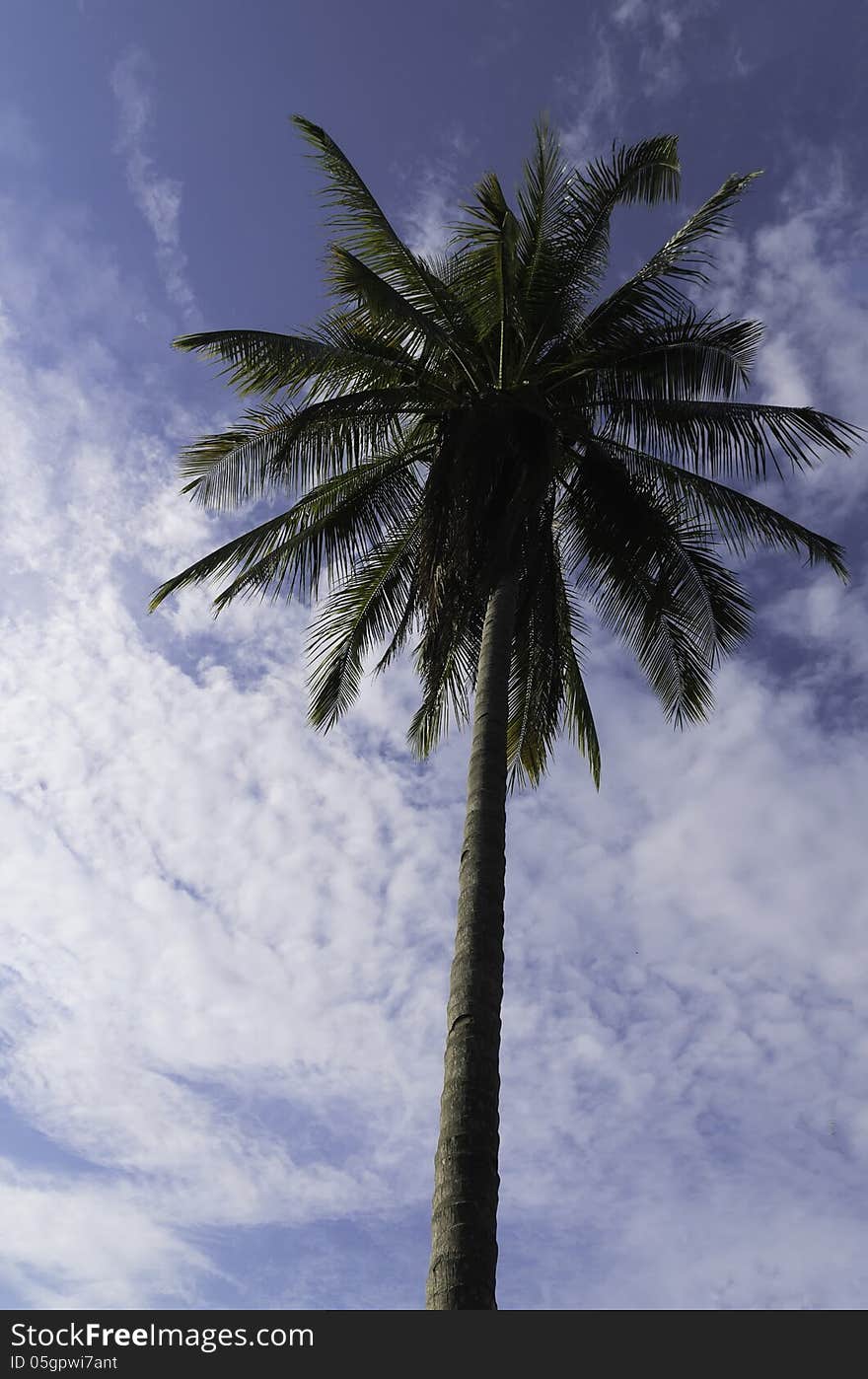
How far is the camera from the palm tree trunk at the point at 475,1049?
5.86 m

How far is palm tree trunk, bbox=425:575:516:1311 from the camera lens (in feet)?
19.2

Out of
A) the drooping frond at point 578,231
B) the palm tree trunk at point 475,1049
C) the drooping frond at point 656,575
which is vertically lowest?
the palm tree trunk at point 475,1049

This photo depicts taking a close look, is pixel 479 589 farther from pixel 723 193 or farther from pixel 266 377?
pixel 723 193

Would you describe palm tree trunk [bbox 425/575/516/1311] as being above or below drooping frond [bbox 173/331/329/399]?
below

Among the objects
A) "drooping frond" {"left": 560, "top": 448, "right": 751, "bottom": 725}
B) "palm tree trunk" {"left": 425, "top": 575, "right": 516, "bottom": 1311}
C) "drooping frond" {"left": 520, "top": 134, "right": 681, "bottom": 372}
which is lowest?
"palm tree trunk" {"left": 425, "top": 575, "right": 516, "bottom": 1311}

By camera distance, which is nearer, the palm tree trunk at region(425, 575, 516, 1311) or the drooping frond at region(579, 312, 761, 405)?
the palm tree trunk at region(425, 575, 516, 1311)

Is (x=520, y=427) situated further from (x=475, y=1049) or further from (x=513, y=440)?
(x=475, y=1049)

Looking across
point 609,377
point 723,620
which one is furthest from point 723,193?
point 723,620

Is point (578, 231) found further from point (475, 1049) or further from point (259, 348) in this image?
point (475, 1049)

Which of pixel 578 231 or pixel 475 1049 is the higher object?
pixel 578 231

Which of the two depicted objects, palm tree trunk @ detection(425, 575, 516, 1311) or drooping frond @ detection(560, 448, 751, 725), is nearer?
palm tree trunk @ detection(425, 575, 516, 1311)

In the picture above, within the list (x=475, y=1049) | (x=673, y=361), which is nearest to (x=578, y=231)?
(x=673, y=361)

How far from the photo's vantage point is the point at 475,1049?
6.77 metres

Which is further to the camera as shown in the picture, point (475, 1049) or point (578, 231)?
point (578, 231)
